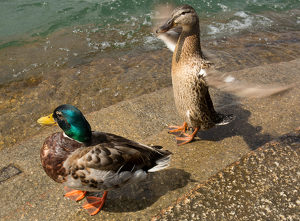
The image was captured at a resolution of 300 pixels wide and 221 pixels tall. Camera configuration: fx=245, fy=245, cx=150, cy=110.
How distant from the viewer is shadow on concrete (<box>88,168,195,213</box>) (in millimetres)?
2258

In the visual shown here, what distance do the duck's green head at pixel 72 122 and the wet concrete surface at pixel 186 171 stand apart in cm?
66

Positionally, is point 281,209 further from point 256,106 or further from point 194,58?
point 256,106

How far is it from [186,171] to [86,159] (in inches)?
42.1

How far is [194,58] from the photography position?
2.79m

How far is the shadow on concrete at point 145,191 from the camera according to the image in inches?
88.9

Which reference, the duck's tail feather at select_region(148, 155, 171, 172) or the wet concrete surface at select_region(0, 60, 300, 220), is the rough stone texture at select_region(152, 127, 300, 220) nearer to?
the wet concrete surface at select_region(0, 60, 300, 220)


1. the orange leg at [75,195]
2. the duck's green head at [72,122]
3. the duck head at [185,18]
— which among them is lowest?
the orange leg at [75,195]

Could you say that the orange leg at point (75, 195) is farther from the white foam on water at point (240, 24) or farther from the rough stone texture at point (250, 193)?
the white foam on water at point (240, 24)

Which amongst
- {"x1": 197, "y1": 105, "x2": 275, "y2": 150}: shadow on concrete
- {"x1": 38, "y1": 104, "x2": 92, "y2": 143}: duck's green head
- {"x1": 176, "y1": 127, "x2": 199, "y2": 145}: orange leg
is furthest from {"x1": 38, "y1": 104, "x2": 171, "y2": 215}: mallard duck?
{"x1": 197, "y1": 105, "x2": 275, "y2": 150}: shadow on concrete

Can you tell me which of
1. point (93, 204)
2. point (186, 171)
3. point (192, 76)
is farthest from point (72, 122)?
point (192, 76)

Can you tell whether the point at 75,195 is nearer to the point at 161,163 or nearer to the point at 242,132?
the point at 161,163

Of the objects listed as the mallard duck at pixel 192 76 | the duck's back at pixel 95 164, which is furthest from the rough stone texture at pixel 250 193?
the mallard duck at pixel 192 76

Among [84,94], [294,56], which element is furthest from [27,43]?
[294,56]

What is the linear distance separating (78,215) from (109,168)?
52cm
